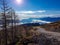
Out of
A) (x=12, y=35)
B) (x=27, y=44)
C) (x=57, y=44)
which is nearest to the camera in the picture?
(x=57, y=44)

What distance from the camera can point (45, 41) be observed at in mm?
17438

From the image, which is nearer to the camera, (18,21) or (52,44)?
(52,44)

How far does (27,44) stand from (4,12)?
6.77 meters

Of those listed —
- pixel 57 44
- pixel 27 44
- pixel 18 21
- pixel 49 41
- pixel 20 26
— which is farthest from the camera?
pixel 20 26

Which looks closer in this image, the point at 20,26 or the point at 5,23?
the point at 5,23

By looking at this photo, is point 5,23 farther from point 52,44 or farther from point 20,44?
point 52,44

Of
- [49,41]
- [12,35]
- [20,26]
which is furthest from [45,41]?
[20,26]

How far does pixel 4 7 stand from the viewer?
1180 inches

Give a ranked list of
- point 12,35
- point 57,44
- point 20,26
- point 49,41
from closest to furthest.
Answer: point 57,44, point 49,41, point 12,35, point 20,26

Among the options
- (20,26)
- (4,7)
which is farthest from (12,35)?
(4,7)

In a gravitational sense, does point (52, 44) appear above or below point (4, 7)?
below

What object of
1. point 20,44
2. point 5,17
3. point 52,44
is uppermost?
point 5,17

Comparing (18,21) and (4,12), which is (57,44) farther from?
(18,21)

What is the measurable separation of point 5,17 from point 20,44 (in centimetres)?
530
